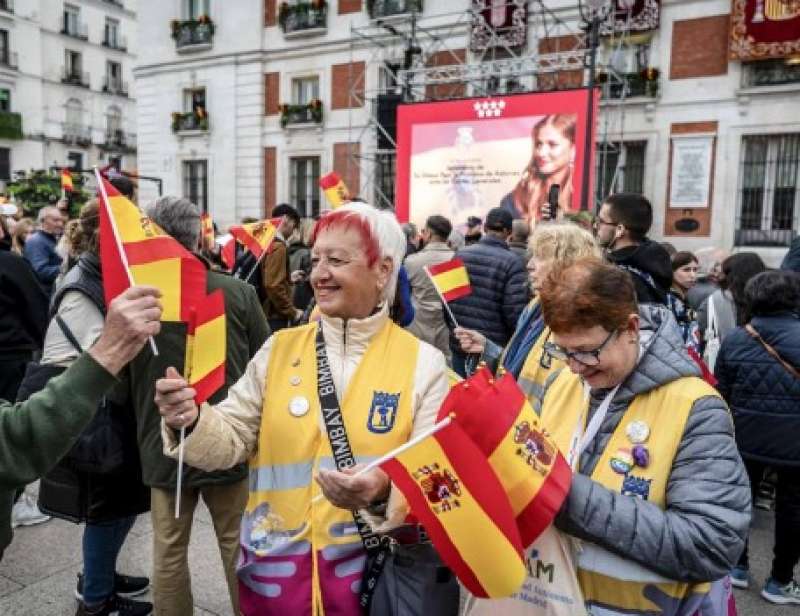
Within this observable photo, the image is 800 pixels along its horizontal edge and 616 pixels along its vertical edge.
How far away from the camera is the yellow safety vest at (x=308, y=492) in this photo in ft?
6.37

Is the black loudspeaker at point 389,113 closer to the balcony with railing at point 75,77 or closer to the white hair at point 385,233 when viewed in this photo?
the white hair at point 385,233

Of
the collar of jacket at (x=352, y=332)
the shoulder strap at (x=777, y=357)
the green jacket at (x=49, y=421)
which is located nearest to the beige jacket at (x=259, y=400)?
the collar of jacket at (x=352, y=332)

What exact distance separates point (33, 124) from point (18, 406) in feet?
147

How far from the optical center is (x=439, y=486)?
149 centimetres

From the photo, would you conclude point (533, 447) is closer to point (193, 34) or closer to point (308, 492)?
point (308, 492)

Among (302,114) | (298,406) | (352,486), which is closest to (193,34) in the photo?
(302,114)

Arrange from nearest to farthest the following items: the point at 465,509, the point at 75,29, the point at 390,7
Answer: the point at 465,509
the point at 390,7
the point at 75,29

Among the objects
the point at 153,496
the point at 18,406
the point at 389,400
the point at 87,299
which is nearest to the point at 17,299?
the point at 87,299

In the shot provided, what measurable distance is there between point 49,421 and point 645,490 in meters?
1.44

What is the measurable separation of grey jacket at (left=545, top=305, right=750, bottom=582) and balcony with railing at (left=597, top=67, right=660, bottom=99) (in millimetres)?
15268

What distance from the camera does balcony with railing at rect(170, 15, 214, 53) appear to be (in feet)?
70.6

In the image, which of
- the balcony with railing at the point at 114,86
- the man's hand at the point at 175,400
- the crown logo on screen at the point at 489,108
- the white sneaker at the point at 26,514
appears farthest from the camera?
the balcony with railing at the point at 114,86

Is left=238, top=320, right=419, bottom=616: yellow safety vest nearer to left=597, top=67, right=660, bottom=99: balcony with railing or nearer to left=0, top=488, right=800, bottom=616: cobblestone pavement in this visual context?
left=0, top=488, right=800, bottom=616: cobblestone pavement

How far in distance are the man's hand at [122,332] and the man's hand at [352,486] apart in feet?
1.82
